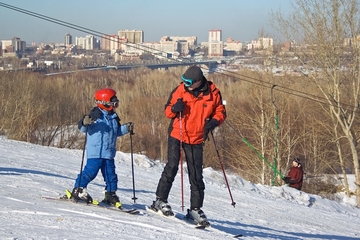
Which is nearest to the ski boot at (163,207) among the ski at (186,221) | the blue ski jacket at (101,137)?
the ski at (186,221)

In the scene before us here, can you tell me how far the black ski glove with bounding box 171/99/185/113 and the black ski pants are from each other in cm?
42

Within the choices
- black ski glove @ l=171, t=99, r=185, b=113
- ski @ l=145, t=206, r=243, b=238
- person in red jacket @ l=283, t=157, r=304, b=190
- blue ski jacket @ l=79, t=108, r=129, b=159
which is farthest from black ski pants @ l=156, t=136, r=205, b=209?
person in red jacket @ l=283, t=157, r=304, b=190

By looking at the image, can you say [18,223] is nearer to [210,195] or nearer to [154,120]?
[210,195]

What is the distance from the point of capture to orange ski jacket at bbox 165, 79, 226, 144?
6168 mm

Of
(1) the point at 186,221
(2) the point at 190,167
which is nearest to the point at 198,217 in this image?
(1) the point at 186,221

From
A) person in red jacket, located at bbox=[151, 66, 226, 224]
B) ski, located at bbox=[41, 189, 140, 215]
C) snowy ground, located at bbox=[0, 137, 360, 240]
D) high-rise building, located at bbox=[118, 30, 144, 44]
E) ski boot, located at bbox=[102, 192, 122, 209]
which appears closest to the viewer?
snowy ground, located at bbox=[0, 137, 360, 240]

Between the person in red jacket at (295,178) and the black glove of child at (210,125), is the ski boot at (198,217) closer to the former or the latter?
the black glove of child at (210,125)

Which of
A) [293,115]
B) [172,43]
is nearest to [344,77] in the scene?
[293,115]

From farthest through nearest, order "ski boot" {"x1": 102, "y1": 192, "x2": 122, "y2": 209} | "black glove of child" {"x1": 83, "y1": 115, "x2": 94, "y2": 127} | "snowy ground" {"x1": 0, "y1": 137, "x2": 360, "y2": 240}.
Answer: "ski boot" {"x1": 102, "y1": 192, "x2": 122, "y2": 209} < "black glove of child" {"x1": 83, "y1": 115, "x2": 94, "y2": 127} < "snowy ground" {"x1": 0, "y1": 137, "x2": 360, "y2": 240}

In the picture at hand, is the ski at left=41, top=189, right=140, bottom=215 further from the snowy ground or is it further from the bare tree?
the bare tree

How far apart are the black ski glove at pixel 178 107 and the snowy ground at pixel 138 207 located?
1203mm

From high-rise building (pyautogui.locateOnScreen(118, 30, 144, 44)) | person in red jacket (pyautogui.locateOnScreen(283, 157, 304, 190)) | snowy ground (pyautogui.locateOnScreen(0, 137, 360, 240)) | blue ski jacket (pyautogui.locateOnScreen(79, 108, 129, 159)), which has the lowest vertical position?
person in red jacket (pyautogui.locateOnScreen(283, 157, 304, 190))

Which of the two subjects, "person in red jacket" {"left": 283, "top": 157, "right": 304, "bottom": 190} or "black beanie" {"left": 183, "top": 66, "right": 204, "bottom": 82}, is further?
"person in red jacket" {"left": 283, "top": 157, "right": 304, "bottom": 190}

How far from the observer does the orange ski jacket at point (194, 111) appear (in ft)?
20.2
